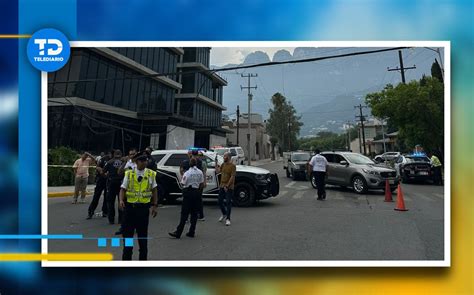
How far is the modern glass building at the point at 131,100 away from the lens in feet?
15.0

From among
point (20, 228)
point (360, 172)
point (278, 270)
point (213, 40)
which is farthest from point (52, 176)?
point (360, 172)

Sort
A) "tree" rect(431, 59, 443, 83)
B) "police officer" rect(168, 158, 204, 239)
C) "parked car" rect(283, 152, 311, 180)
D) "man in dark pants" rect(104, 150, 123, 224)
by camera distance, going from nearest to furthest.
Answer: "tree" rect(431, 59, 443, 83) < "man in dark pants" rect(104, 150, 123, 224) < "police officer" rect(168, 158, 204, 239) < "parked car" rect(283, 152, 311, 180)

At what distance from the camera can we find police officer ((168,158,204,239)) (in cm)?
561

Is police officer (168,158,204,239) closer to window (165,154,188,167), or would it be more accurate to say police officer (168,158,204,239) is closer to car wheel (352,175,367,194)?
window (165,154,188,167)

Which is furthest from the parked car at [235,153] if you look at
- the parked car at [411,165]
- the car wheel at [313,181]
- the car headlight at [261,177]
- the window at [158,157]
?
the parked car at [411,165]

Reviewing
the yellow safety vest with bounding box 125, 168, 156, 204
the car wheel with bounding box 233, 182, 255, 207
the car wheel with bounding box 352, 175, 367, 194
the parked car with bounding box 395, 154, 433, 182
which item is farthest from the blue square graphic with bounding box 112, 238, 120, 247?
the parked car with bounding box 395, 154, 433, 182

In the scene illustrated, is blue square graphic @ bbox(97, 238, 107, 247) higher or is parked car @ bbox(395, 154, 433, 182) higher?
parked car @ bbox(395, 154, 433, 182)

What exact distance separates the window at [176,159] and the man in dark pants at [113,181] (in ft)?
2.44

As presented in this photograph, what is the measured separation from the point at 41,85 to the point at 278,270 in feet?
11.5

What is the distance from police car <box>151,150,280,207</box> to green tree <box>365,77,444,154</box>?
263cm

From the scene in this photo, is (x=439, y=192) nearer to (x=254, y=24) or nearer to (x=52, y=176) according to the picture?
(x=254, y=24)

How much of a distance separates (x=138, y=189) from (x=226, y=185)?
6.95 ft

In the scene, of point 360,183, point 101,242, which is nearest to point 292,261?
point 101,242

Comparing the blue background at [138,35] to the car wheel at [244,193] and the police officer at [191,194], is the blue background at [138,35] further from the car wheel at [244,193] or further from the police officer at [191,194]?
the car wheel at [244,193]
